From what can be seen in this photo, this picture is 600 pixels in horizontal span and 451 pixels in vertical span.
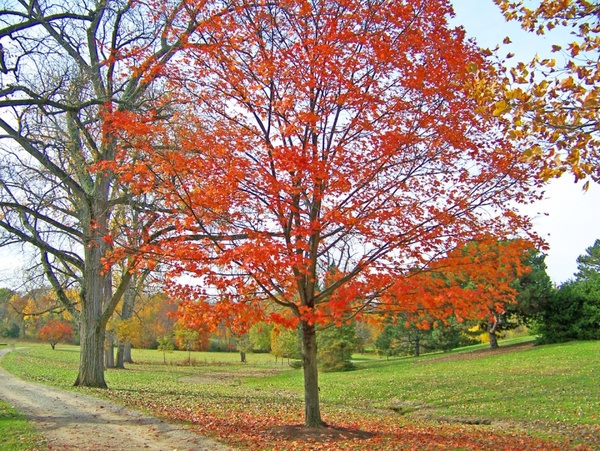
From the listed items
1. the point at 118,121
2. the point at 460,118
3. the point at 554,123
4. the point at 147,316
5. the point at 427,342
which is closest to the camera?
the point at 554,123

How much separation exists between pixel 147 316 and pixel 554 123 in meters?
44.7

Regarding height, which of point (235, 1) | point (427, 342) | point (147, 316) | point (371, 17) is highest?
point (235, 1)

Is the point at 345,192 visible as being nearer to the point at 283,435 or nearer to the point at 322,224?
the point at 322,224

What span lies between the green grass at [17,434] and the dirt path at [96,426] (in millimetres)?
167

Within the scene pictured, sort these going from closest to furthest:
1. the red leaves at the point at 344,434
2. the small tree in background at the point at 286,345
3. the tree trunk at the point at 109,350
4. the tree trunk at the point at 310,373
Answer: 1. the red leaves at the point at 344,434
2. the tree trunk at the point at 310,373
3. the tree trunk at the point at 109,350
4. the small tree in background at the point at 286,345

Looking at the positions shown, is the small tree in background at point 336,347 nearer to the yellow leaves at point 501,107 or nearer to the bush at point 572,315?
the bush at point 572,315

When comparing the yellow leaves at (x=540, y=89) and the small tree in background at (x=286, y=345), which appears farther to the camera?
the small tree in background at (x=286, y=345)

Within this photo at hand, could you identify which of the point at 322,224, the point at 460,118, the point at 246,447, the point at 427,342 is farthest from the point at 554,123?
the point at 427,342

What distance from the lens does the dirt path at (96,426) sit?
724 cm

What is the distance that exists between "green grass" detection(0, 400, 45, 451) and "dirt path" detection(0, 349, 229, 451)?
17cm

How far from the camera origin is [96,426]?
8.55 m

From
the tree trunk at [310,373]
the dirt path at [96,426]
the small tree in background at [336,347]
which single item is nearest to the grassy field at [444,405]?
the dirt path at [96,426]

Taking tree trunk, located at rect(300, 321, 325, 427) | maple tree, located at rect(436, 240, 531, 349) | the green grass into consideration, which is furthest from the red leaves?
the green grass

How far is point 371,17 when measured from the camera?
7359mm
